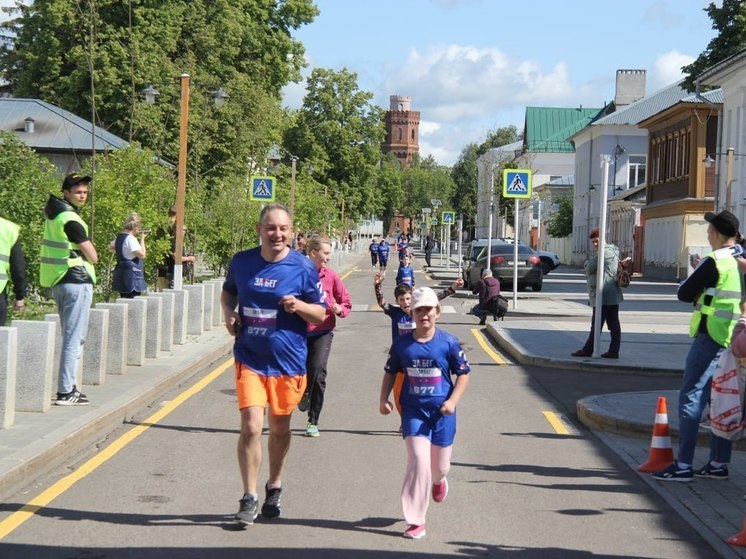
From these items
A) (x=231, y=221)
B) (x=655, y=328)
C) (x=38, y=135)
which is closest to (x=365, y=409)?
(x=655, y=328)

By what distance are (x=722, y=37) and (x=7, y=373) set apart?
45282 mm

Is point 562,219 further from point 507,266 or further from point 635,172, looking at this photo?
point 507,266

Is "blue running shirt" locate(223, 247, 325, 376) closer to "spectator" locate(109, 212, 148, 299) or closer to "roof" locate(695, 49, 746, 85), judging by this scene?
"spectator" locate(109, 212, 148, 299)

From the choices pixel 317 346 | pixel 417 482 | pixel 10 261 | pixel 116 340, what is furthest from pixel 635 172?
pixel 417 482

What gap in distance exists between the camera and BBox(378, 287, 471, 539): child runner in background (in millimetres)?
7375

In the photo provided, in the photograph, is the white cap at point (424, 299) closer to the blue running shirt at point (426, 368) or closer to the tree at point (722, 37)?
the blue running shirt at point (426, 368)

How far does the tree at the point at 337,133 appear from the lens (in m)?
90.8

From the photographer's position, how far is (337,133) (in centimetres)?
9106

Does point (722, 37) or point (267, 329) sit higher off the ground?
point (722, 37)

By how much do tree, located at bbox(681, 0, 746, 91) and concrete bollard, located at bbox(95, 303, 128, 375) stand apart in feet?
128

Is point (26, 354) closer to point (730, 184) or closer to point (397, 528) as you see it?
point (397, 528)

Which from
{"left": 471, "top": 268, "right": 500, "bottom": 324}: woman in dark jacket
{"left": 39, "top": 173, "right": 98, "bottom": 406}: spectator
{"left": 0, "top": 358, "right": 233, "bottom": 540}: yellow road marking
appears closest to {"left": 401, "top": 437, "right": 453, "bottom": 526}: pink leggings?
{"left": 0, "top": 358, "right": 233, "bottom": 540}: yellow road marking

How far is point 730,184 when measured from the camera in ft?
146

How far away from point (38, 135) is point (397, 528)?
51.5 m
